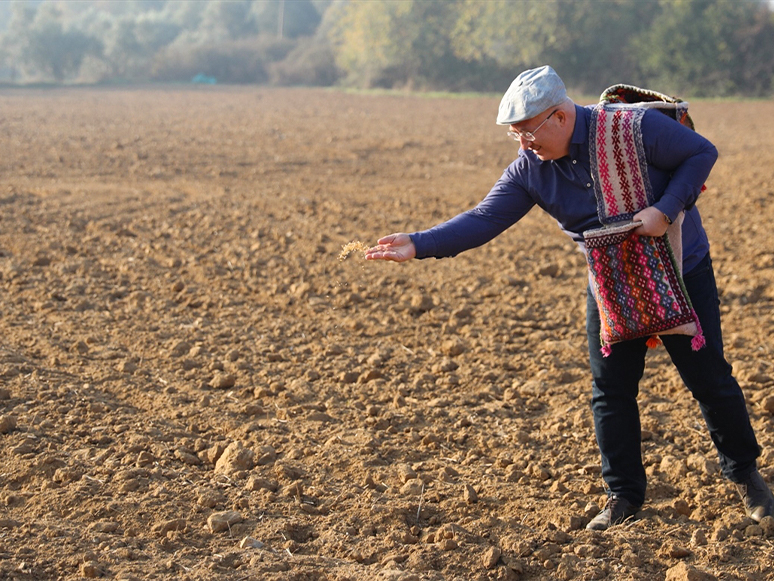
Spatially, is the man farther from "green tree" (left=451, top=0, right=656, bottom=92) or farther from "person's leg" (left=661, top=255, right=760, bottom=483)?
"green tree" (left=451, top=0, right=656, bottom=92)

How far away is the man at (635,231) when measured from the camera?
9.96 feet

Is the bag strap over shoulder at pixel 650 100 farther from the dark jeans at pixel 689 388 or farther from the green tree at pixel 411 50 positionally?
the green tree at pixel 411 50

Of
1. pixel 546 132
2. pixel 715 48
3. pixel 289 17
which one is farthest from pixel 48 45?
pixel 546 132

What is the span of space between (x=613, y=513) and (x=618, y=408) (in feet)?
1.45

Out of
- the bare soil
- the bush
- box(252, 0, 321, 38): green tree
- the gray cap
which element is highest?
box(252, 0, 321, 38): green tree

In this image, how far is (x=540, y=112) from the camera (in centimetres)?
300

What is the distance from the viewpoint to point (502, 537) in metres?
3.43

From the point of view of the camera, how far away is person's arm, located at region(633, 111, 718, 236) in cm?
301

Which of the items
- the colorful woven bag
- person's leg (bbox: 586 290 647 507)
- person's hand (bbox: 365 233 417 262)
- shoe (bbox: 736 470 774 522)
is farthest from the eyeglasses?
shoe (bbox: 736 470 774 522)

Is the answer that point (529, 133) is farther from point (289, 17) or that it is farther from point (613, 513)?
point (289, 17)

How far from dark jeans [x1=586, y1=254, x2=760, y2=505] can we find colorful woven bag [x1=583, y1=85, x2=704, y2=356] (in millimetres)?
137

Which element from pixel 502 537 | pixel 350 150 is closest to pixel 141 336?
pixel 502 537

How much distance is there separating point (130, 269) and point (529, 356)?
11.6ft

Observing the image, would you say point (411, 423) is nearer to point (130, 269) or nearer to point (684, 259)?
point (684, 259)
